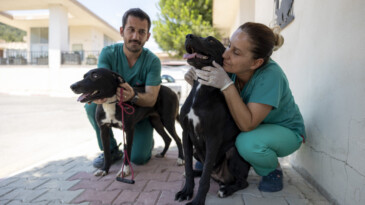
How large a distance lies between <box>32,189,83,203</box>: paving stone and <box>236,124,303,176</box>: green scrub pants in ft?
5.30

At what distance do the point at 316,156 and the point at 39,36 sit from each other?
25509 mm

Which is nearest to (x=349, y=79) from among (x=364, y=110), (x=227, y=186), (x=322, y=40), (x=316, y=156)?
(x=364, y=110)

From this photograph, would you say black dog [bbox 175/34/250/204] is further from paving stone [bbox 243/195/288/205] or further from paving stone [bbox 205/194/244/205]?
paving stone [bbox 243/195/288/205]

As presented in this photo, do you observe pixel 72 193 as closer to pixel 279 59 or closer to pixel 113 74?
pixel 113 74

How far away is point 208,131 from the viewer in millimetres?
2111

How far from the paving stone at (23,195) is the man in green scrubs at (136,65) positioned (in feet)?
2.69

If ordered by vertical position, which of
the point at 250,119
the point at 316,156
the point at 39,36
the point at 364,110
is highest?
the point at 39,36

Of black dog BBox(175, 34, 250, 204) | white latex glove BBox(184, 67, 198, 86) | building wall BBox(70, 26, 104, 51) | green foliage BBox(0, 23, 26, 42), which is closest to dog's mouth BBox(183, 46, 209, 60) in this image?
black dog BBox(175, 34, 250, 204)

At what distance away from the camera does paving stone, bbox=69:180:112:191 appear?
8.38 ft

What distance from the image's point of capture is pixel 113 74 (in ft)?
9.17

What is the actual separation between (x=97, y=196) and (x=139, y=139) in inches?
46.9

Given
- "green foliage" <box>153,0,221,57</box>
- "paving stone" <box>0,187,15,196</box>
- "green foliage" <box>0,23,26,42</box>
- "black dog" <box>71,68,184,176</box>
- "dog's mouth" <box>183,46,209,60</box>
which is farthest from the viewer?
"green foliage" <box>0,23,26,42</box>

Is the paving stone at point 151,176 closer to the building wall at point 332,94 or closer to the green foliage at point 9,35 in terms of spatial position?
the building wall at point 332,94

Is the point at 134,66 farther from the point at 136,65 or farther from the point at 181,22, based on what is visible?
the point at 181,22
